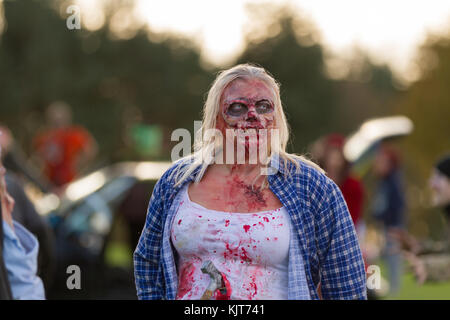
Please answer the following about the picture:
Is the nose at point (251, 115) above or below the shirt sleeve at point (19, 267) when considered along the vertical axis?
above

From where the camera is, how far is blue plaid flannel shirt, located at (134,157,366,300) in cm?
309

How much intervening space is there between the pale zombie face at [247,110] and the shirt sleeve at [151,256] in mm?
406

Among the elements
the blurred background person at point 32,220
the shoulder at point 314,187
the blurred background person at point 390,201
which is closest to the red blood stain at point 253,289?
the shoulder at point 314,187

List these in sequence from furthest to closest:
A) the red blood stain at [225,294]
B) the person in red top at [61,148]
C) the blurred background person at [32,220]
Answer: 1. the person in red top at [61,148]
2. the blurred background person at [32,220]
3. the red blood stain at [225,294]

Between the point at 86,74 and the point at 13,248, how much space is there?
43075 millimetres

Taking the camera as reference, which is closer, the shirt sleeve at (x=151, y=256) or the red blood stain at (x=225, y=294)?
the red blood stain at (x=225, y=294)

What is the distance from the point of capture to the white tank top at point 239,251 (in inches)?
119

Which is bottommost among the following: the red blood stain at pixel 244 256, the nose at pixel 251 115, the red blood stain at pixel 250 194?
the red blood stain at pixel 244 256

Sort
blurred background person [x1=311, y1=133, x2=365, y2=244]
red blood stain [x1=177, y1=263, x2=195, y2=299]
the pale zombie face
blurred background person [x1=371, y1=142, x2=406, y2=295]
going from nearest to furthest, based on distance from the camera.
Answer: red blood stain [x1=177, y1=263, x2=195, y2=299] → the pale zombie face → blurred background person [x1=311, y1=133, x2=365, y2=244] → blurred background person [x1=371, y1=142, x2=406, y2=295]

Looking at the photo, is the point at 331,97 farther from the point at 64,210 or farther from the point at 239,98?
the point at 239,98

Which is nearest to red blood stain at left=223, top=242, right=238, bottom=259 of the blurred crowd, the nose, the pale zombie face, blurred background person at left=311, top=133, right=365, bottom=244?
the pale zombie face

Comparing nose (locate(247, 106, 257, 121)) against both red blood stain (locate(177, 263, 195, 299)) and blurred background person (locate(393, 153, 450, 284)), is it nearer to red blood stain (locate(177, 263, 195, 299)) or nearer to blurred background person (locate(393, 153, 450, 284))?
red blood stain (locate(177, 263, 195, 299))

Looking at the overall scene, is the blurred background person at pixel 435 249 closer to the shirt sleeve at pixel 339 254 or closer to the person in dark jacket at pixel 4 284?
the shirt sleeve at pixel 339 254
